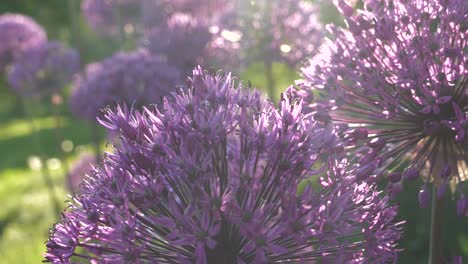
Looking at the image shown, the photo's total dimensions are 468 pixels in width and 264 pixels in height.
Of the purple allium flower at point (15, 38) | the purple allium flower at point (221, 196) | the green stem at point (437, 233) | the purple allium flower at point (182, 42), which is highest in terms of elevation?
the purple allium flower at point (15, 38)

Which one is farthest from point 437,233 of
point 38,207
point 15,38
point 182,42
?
point 38,207

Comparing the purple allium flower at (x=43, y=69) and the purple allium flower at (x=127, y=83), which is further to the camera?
the purple allium flower at (x=43, y=69)

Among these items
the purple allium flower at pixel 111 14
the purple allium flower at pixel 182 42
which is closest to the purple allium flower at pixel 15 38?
the purple allium flower at pixel 111 14

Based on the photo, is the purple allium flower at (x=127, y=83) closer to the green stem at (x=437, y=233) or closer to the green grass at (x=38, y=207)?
the green grass at (x=38, y=207)

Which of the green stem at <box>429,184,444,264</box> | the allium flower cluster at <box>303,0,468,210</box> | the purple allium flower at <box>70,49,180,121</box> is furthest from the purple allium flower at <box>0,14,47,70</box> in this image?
the green stem at <box>429,184,444,264</box>

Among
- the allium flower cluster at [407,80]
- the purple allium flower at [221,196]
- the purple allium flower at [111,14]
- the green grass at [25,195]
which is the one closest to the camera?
the purple allium flower at [221,196]

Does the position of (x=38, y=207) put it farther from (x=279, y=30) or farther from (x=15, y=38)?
(x=279, y=30)
